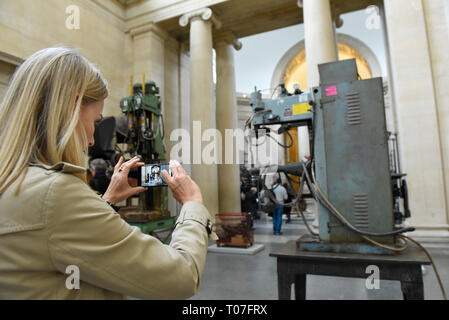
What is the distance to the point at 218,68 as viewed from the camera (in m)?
11.2

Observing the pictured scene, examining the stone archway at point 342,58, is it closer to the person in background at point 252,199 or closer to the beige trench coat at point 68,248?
the person in background at point 252,199

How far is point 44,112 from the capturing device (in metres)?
0.88

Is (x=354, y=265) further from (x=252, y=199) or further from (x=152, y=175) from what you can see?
(x=252, y=199)

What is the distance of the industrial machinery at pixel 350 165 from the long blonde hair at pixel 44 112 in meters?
2.11

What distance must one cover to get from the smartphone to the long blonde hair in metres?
0.43

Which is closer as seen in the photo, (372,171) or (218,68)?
(372,171)

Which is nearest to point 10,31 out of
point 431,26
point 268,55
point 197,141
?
point 197,141

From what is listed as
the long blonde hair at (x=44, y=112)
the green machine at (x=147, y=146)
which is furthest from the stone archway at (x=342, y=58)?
the long blonde hair at (x=44, y=112)

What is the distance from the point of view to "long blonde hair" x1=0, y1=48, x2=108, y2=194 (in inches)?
33.8

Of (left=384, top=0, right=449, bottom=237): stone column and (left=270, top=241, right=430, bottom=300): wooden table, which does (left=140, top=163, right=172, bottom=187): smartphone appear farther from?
(left=384, top=0, right=449, bottom=237): stone column

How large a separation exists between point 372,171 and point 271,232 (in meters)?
6.75

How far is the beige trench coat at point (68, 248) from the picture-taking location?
2.46 ft
